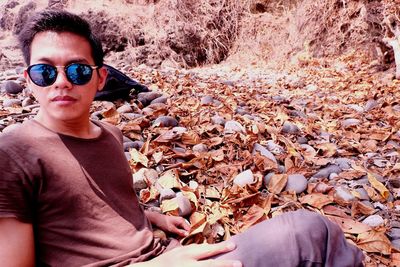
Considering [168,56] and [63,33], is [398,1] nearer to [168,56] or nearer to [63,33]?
[168,56]

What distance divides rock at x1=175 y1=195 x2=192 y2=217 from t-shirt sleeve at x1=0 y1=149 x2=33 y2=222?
81cm

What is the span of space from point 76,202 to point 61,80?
1.27 ft

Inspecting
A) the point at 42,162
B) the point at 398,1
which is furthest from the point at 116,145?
the point at 398,1

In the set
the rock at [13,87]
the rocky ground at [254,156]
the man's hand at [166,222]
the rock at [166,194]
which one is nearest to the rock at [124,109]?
the rocky ground at [254,156]

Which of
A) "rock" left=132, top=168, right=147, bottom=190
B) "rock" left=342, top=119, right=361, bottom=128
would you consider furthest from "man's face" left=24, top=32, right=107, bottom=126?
"rock" left=342, top=119, right=361, bottom=128

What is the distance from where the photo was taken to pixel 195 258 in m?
1.20

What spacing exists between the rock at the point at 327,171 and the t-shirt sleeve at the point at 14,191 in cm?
164

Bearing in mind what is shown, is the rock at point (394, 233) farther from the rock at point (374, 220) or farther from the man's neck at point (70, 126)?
the man's neck at point (70, 126)

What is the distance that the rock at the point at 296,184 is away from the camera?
2.04 metres

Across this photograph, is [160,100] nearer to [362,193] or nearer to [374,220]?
[362,193]

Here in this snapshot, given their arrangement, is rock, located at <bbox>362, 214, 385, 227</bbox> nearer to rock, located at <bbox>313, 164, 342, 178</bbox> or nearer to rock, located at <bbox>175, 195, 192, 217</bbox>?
rock, located at <bbox>313, 164, 342, 178</bbox>

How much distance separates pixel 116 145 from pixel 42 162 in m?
0.37

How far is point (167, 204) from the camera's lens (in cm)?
182

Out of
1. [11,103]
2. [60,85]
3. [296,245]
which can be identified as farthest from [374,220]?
[11,103]
